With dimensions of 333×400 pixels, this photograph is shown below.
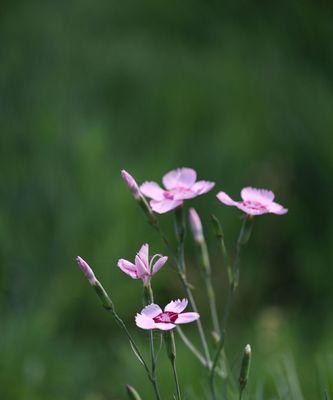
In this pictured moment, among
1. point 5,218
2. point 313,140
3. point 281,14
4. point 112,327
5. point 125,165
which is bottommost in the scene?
point 112,327

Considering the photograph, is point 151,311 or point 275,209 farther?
point 275,209

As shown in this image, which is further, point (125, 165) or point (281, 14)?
point (281, 14)

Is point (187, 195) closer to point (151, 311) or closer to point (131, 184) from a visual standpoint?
point (131, 184)

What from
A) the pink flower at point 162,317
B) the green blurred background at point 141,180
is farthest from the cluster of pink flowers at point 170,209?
the green blurred background at point 141,180

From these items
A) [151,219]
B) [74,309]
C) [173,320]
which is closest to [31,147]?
[74,309]

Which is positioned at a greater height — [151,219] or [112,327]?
[151,219]

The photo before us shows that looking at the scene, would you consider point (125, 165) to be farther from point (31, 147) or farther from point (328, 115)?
point (328, 115)

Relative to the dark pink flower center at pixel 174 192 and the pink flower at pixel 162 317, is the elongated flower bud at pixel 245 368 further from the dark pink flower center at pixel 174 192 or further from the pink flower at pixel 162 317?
the dark pink flower center at pixel 174 192

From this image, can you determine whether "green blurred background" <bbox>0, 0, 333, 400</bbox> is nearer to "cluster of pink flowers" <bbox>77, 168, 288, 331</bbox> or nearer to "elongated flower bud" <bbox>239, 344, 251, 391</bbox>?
"elongated flower bud" <bbox>239, 344, 251, 391</bbox>

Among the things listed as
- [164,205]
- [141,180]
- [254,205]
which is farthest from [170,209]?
[141,180]
